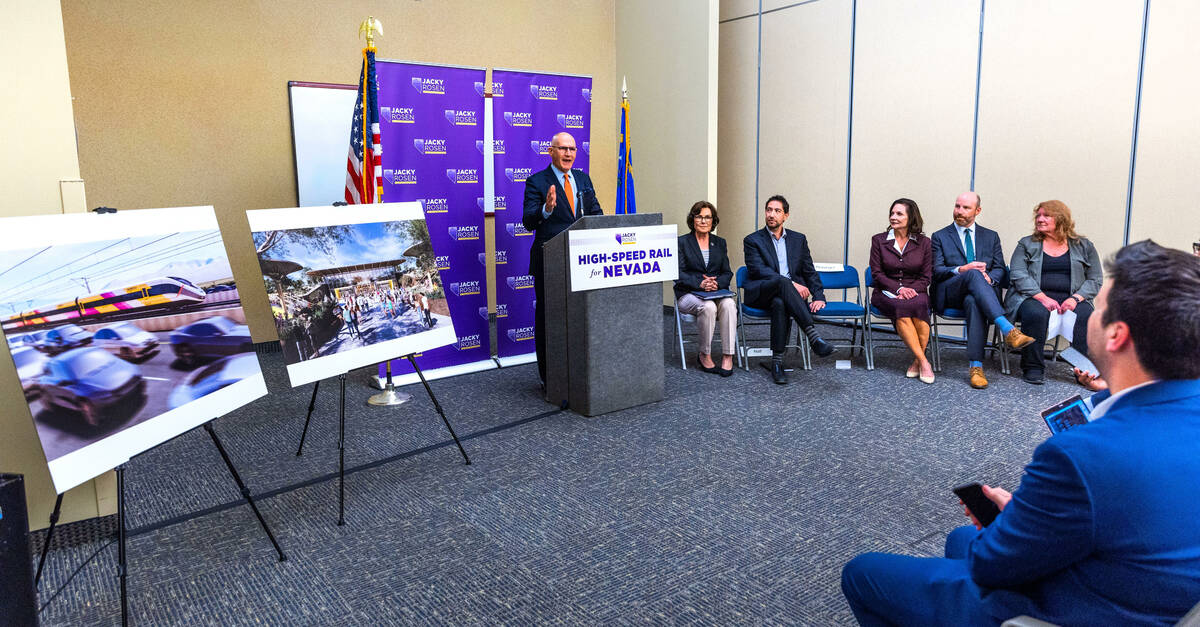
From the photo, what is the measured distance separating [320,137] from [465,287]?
198 centimetres

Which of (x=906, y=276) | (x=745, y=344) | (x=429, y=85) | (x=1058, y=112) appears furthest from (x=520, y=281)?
(x=1058, y=112)

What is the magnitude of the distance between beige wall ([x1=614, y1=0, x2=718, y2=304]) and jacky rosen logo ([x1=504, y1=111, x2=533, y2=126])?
203cm

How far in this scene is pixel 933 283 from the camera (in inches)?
232

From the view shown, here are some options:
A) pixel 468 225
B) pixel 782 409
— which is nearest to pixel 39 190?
pixel 468 225

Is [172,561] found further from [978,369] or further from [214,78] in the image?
[978,369]

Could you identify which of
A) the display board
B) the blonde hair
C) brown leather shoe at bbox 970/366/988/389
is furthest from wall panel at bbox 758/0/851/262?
the display board

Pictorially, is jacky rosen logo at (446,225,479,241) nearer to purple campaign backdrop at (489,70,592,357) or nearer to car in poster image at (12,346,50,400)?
purple campaign backdrop at (489,70,592,357)

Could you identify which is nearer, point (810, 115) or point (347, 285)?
point (347, 285)

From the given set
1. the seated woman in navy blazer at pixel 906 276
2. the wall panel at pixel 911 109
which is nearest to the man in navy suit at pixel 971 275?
the seated woman in navy blazer at pixel 906 276

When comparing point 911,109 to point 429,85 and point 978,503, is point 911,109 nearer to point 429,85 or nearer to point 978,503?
point 429,85

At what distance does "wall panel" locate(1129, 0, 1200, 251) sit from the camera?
210 inches

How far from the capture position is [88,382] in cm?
235

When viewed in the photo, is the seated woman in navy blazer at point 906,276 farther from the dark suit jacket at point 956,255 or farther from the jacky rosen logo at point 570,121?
the jacky rosen logo at point 570,121

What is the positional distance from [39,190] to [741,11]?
21.6 ft
